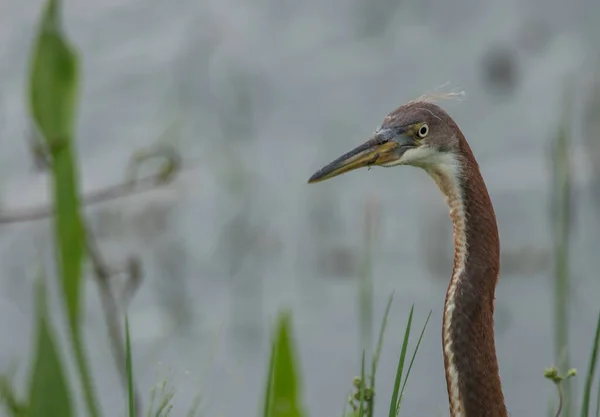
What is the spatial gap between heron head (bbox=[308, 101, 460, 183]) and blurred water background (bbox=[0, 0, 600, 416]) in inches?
113

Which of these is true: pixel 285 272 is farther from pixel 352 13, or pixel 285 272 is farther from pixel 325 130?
pixel 352 13

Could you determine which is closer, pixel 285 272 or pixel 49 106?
Answer: pixel 49 106

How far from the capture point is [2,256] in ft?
19.1

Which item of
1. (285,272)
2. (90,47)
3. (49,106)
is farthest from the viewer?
(90,47)

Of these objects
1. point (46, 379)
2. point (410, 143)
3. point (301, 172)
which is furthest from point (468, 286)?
point (301, 172)

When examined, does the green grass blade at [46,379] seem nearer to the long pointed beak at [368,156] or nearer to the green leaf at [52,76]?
the green leaf at [52,76]

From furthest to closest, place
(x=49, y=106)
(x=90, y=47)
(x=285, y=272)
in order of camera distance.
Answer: (x=90, y=47) → (x=285, y=272) → (x=49, y=106)

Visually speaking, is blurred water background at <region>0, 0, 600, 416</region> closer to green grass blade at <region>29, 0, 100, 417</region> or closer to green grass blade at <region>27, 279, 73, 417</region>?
green grass blade at <region>29, 0, 100, 417</region>

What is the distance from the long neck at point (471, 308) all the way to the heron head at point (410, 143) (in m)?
0.06

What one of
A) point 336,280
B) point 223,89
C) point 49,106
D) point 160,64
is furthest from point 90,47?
point 49,106

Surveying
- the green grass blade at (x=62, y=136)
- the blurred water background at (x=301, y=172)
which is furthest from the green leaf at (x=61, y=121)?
the blurred water background at (x=301, y=172)

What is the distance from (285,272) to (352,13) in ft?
5.39

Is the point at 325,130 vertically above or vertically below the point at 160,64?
below

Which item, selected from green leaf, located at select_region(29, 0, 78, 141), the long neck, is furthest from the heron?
green leaf, located at select_region(29, 0, 78, 141)
